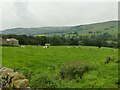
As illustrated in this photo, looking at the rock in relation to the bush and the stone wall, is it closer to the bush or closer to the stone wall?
the stone wall

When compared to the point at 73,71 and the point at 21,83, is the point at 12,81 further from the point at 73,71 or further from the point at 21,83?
the point at 73,71

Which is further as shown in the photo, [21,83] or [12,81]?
[12,81]

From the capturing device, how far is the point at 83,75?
22859 millimetres

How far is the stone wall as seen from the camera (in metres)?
16.7

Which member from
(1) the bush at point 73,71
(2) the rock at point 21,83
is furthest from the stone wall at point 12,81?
(1) the bush at point 73,71

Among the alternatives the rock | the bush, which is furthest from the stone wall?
the bush

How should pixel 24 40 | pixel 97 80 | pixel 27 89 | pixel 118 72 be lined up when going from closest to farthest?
pixel 27 89
pixel 97 80
pixel 118 72
pixel 24 40

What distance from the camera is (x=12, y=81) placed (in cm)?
1769

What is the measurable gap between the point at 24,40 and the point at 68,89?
7043cm

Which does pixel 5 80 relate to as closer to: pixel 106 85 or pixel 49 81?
pixel 49 81

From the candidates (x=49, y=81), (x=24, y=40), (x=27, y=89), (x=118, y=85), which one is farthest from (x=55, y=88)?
(x=24, y=40)

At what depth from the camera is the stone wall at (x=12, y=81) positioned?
16.7m

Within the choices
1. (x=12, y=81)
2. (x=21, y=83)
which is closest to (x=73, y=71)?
(x=12, y=81)

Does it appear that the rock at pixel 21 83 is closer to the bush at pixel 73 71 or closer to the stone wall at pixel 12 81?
the stone wall at pixel 12 81
